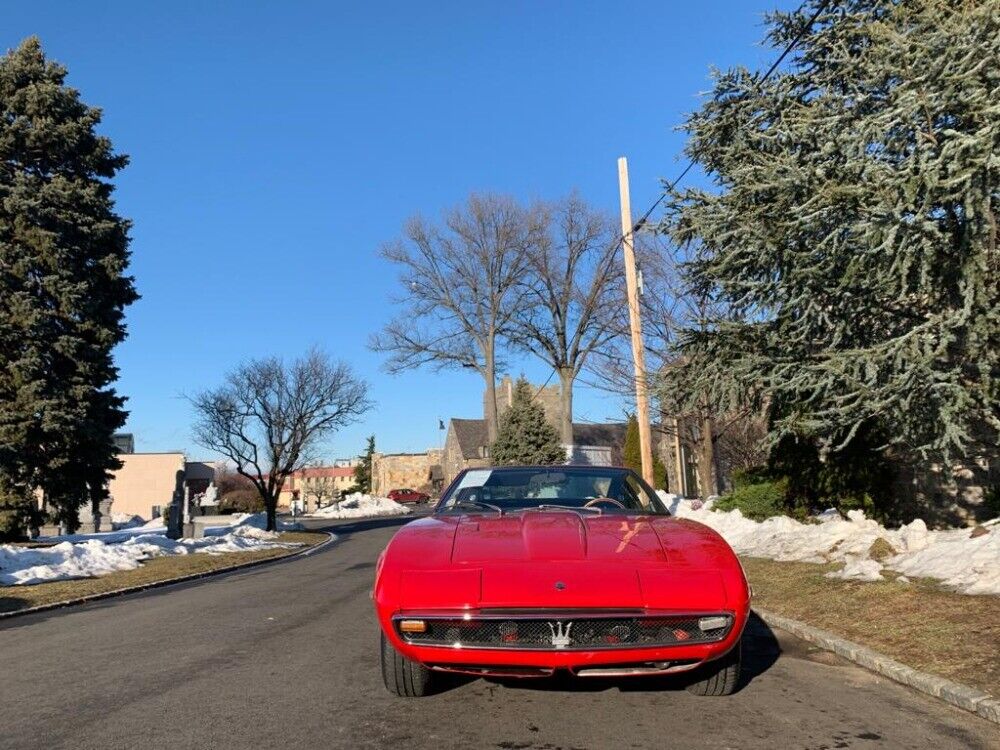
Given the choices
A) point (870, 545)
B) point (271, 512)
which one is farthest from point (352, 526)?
point (870, 545)

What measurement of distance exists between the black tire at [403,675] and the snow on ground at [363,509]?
51497 millimetres

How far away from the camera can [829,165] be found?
355 inches

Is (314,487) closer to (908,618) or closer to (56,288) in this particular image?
(56,288)

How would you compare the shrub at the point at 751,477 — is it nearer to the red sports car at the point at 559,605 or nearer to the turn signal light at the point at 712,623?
the red sports car at the point at 559,605

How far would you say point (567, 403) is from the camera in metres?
37.0

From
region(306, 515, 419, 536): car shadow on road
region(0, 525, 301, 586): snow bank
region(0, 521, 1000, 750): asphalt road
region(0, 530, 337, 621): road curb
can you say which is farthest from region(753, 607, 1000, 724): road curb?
region(306, 515, 419, 536): car shadow on road

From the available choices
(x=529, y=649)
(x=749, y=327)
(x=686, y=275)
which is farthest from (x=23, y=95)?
(x=529, y=649)

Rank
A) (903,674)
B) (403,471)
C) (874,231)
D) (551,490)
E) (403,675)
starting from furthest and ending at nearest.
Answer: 1. (403,471)
2. (874,231)
3. (551,490)
4. (903,674)
5. (403,675)

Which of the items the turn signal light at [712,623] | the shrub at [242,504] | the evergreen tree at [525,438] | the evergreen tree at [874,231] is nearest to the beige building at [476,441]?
the evergreen tree at [525,438]

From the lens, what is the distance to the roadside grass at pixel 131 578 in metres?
11.4

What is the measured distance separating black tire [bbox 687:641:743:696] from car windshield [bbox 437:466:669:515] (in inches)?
47.0

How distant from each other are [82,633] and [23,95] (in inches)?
850

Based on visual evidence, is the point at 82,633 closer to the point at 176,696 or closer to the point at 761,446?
the point at 176,696

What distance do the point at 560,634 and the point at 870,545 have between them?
25.2 ft
